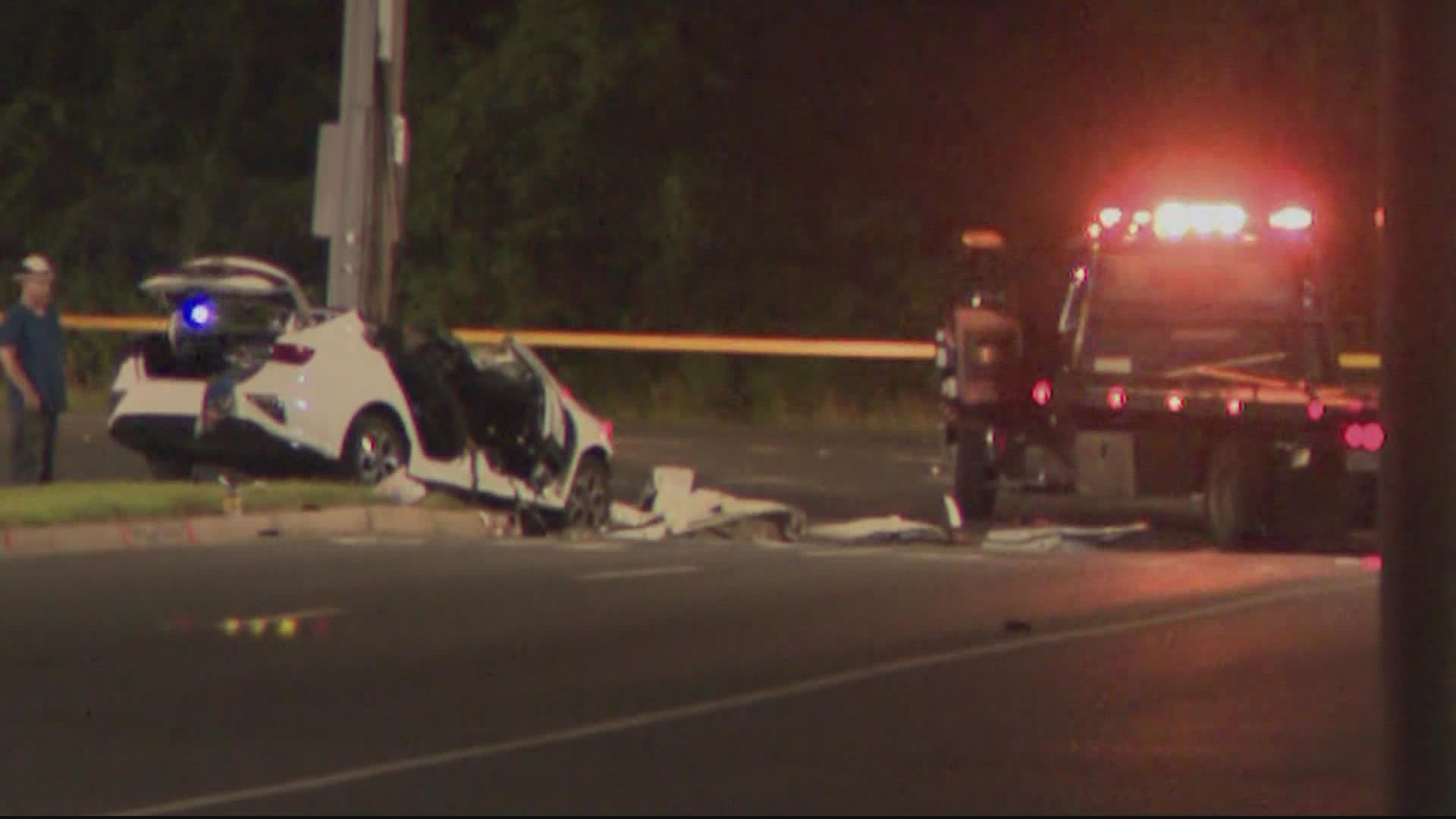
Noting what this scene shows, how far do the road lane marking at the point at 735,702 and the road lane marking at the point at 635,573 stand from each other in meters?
3.13

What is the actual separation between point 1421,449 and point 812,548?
13068mm

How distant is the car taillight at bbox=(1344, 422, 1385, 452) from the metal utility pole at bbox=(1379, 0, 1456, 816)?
45.9 ft

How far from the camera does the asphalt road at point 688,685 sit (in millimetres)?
8578

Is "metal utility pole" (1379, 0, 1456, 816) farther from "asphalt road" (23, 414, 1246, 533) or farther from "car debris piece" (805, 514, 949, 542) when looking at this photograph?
"asphalt road" (23, 414, 1246, 533)

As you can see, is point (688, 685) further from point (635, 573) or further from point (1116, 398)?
point (1116, 398)

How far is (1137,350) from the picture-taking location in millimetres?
20484

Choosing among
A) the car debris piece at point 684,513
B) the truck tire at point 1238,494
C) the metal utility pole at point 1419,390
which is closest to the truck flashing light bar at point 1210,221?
the truck tire at point 1238,494

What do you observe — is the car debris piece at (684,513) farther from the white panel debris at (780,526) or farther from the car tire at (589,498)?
the car tire at (589,498)

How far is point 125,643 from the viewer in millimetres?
12117

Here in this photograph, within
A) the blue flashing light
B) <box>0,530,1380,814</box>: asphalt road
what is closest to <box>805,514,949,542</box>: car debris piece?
<box>0,530,1380,814</box>: asphalt road

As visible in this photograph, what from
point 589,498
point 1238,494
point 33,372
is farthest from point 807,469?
point 33,372

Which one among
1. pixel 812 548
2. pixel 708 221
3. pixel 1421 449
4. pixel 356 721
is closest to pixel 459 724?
pixel 356 721

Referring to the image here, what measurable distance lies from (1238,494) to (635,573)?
509 centimetres

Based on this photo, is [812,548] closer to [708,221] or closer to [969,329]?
[969,329]
